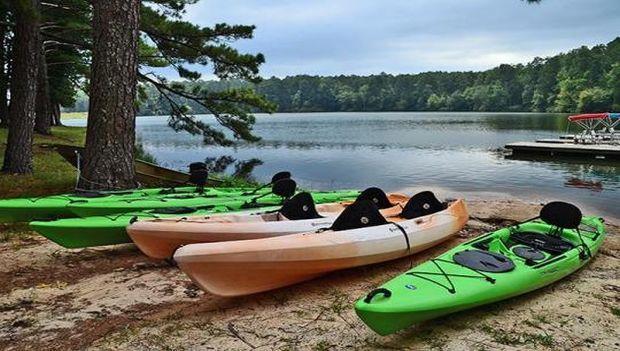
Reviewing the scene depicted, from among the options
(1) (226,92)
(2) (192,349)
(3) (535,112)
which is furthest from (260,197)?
(3) (535,112)

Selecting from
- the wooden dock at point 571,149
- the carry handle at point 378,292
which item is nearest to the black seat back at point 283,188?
the carry handle at point 378,292

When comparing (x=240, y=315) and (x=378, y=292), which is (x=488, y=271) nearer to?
(x=378, y=292)

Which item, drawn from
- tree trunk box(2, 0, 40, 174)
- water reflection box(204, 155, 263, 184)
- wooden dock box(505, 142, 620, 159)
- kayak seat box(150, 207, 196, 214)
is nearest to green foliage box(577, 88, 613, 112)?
wooden dock box(505, 142, 620, 159)

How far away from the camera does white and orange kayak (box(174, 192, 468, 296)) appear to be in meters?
3.96

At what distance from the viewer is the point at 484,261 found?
175 inches

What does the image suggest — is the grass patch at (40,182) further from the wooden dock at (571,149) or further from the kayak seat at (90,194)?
the wooden dock at (571,149)

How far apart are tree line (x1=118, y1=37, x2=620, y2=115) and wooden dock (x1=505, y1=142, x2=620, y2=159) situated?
146 ft

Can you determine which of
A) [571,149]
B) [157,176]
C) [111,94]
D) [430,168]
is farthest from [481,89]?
[111,94]

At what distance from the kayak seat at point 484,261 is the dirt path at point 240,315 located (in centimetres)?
33

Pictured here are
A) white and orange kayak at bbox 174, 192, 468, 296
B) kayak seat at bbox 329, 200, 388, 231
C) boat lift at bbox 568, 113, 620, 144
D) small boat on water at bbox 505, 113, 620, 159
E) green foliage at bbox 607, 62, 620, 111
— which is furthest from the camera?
green foliage at bbox 607, 62, 620, 111

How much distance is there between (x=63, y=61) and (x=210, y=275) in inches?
810

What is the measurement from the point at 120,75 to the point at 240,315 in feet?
15.2

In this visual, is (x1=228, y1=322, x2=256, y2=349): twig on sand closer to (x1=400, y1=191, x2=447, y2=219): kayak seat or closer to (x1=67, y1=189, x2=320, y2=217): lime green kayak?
(x1=67, y1=189, x2=320, y2=217): lime green kayak

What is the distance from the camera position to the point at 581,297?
448 centimetres
